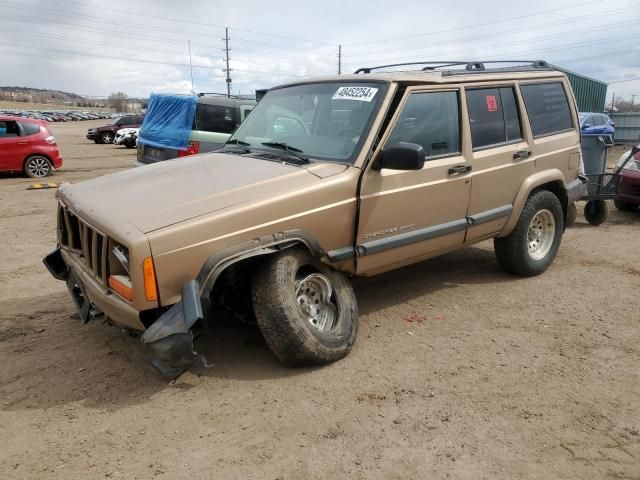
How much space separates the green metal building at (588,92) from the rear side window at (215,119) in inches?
945

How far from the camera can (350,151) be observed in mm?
3943

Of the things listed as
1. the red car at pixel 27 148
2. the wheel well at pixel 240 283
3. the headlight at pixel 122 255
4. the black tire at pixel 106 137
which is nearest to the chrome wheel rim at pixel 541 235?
the wheel well at pixel 240 283

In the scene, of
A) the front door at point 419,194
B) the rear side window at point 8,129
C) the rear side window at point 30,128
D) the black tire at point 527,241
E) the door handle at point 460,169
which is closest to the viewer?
the front door at point 419,194

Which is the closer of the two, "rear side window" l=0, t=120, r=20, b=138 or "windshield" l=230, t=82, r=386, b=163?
"windshield" l=230, t=82, r=386, b=163

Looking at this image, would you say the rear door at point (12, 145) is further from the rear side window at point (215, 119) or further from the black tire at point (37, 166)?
the rear side window at point (215, 119)

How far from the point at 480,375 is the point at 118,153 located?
2345cm

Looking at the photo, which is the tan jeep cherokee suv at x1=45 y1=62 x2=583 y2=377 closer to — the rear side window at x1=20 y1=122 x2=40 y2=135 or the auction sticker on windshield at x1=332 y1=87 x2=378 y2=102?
the auction sticker on windshield at x1=332 y1=87 x2=378 y2=102

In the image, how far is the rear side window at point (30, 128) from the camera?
14.4 meters

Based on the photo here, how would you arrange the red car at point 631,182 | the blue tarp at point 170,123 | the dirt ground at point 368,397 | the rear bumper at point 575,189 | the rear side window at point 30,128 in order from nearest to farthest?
1. the dirt ground at point 368,397
2. the rear bumper at point 575,189
3. the red car at point 631,182
4. the blue tarp at point 170,123
5. the rear side window at point 30,128

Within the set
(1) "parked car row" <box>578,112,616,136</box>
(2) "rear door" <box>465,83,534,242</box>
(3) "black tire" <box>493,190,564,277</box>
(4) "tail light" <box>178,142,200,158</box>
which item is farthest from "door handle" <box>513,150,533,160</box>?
(1) "parked car row" <box>578,112,616,136</box>

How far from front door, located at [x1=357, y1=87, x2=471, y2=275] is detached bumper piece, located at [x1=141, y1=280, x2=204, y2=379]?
1.40 metres

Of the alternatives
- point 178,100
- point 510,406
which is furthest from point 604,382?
point 178,100

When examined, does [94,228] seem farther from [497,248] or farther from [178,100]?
[178,100]

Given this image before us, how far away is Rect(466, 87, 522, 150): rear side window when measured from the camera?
4711mm
